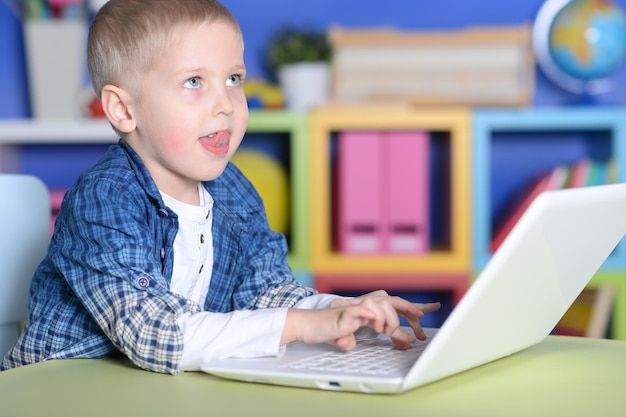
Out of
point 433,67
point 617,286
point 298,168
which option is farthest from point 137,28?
point 617,286

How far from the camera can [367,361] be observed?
0.89 metres

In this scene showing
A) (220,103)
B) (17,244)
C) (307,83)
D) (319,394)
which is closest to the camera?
(319,394)

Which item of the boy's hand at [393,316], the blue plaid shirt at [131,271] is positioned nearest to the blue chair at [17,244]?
the blue plaid shirt at [131,271]

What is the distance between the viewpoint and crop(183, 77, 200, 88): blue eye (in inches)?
45.8

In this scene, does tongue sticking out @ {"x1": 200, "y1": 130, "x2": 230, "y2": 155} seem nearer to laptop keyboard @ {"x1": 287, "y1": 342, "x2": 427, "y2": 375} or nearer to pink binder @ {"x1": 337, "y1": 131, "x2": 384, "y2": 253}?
laptop keyboard @ {"x1": 287, "y1": 342, "x2": 427, "y2": 375}

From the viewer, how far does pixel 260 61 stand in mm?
2926

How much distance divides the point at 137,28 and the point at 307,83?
61.0 inches

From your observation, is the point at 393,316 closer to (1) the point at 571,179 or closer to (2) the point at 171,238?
Answer: (2) the point at 171,238

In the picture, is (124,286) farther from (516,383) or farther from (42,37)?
(42,37)

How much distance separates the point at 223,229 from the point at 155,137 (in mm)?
175

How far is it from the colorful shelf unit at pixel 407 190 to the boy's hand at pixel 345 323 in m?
1.62

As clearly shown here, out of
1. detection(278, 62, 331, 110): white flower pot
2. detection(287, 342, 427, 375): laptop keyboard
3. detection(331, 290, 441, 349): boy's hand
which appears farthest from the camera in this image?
detection(278, 62, 331, 110): white flower pot

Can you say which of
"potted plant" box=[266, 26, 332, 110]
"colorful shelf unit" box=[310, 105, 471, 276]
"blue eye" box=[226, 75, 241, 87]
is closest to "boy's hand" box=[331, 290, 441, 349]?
"blue eye" box=[226, 75, 241, 87]

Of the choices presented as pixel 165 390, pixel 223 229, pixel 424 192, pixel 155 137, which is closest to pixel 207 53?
pixel 155 137
